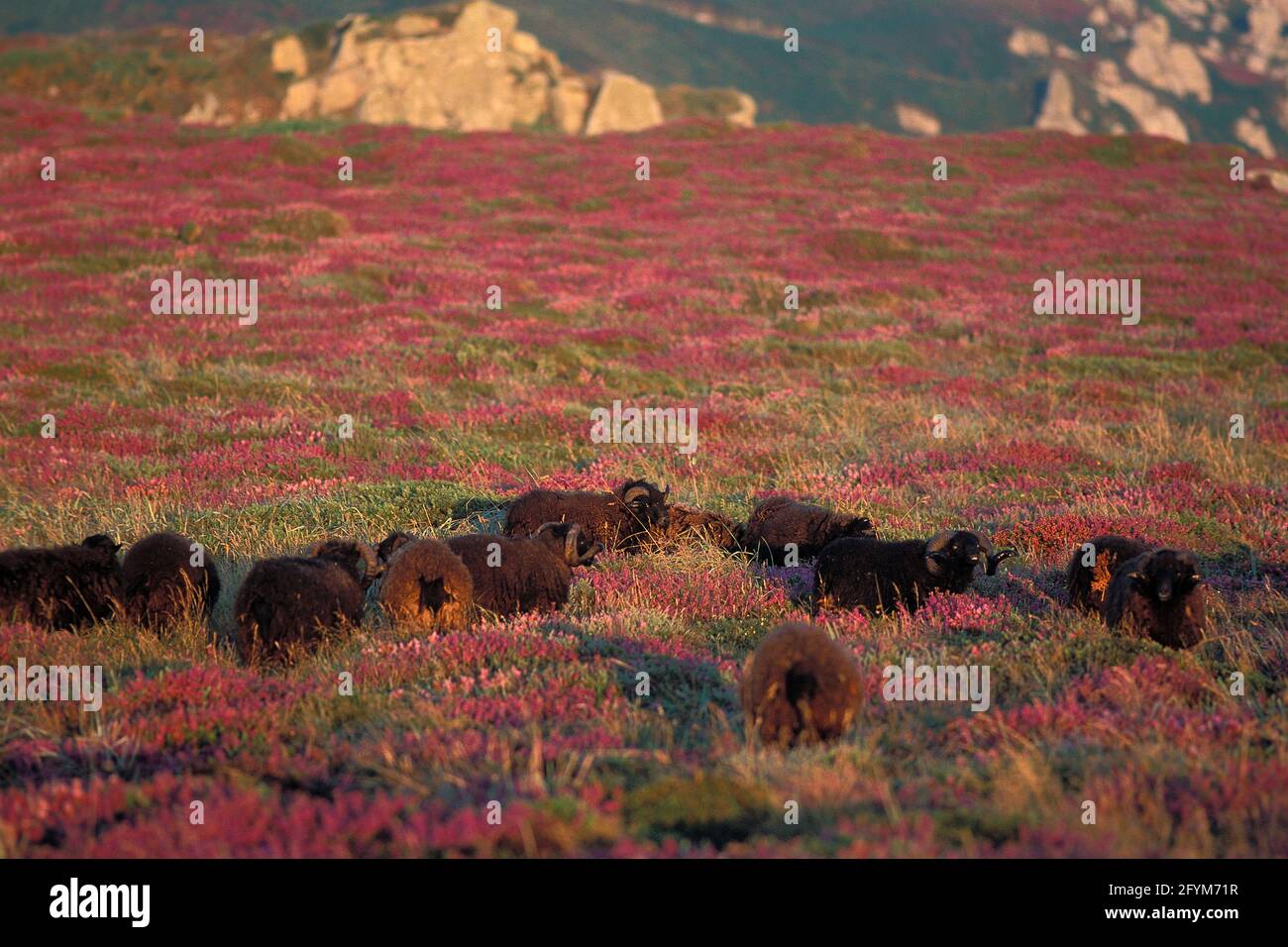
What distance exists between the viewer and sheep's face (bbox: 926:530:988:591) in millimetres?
8836

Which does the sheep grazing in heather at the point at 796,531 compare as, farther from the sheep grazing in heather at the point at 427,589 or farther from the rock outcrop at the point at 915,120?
the rock outcrop at the point at 915,120

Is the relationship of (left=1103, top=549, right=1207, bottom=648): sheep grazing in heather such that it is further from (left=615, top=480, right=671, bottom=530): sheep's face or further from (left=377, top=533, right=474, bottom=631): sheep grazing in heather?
(left=377, top=533, right=474, bottom=631): sheep grazing in heather

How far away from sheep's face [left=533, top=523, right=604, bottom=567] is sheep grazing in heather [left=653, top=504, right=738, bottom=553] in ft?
4.56

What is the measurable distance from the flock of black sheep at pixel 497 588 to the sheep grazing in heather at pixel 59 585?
0.03 ft

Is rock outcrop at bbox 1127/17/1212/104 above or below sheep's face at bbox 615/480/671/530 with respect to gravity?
above

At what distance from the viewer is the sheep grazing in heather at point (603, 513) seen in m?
10.9

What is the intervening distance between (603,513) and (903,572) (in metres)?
3.50

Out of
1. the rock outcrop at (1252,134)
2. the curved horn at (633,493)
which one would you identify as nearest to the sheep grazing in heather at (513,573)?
the curved horn at (633,493)

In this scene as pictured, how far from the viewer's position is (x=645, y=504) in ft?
36.6

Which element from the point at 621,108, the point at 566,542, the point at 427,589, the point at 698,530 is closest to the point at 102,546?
the point at 427,589

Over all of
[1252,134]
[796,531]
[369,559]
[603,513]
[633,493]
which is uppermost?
[1252,134]

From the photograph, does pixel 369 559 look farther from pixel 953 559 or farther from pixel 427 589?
pixel 953 559

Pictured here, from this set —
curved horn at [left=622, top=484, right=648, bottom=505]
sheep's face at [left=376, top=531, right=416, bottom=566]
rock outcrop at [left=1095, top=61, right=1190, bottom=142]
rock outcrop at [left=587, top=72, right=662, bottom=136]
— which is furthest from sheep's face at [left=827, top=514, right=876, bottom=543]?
rock outcrop at [left=1095, top=61, right=1190, bottom=142]
